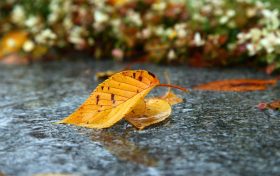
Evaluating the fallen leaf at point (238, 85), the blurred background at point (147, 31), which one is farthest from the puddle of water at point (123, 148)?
the blurred background at point (147, 31)

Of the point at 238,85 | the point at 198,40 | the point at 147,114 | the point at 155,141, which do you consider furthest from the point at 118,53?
the point at 155,141

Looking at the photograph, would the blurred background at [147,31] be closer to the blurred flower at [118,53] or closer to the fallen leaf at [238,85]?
the blurred flower at [118,53]

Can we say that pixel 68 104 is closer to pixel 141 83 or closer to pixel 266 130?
pixel 141 83

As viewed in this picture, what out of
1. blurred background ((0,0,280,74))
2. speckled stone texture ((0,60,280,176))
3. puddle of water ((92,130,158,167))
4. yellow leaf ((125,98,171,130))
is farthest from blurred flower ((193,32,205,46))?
puddle of water ((92,130,158,167))

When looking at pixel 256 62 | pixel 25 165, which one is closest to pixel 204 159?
pixel 25 165

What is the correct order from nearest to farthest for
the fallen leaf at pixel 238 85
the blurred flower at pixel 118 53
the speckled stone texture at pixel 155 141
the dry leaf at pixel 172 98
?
the speckled stone texture at pixel 155 141
the dry leaf at pixel 172 98
the fallen leaf at pixel 238 85
the blurred flower at pixel 118 53

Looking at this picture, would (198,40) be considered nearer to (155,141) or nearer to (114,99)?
(114,99)

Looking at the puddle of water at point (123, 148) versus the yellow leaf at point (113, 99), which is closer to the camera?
the puddle of water at point (123, 148)

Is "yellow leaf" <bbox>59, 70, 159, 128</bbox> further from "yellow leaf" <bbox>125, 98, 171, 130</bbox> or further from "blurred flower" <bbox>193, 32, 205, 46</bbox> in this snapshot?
"blurred flower" <bbox>193, 32, 205, 46</bbox>
